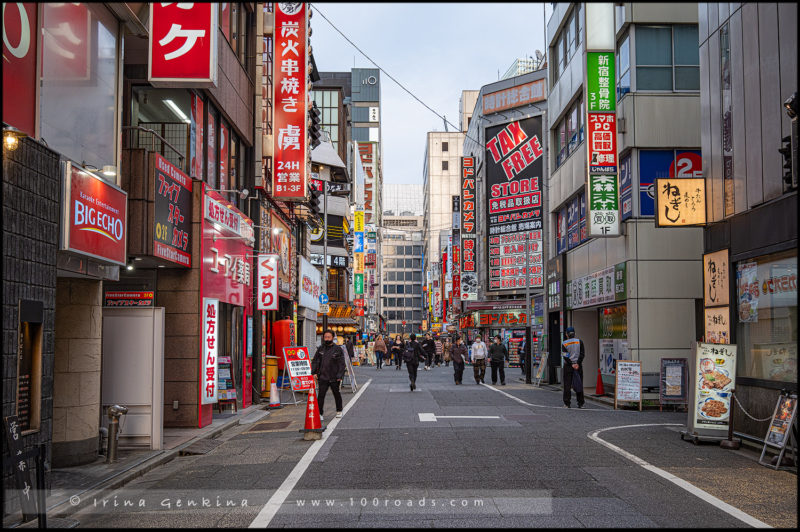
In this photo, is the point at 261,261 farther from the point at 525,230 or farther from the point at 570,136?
the point at 525,230

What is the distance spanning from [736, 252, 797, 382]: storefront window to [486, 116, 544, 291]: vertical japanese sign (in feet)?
103

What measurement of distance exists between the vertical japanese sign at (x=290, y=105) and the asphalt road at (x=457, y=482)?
9415 millimetres

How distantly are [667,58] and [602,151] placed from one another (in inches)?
133

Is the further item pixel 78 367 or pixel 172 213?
pixel 172 213

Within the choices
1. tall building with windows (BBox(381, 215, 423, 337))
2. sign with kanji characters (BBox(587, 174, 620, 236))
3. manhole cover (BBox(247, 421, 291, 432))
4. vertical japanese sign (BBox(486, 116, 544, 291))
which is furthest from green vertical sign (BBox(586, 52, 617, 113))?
tall building with windows (BBox(381, 215, 423, 337))

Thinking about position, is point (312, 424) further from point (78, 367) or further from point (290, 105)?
point (290, 105)

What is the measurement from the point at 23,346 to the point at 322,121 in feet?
192

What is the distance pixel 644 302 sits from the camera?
22.0m

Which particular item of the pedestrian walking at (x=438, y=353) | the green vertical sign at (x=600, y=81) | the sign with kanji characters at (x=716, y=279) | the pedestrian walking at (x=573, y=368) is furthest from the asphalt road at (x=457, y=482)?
the pedestrian walking at (x=438, y=353)

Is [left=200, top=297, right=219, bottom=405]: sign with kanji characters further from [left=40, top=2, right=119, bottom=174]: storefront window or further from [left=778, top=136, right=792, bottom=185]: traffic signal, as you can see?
[left=778, top=136, right=792, bottom=185]: traffic signal

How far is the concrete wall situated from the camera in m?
11.3

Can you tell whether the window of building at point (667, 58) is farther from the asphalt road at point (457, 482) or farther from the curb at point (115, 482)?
the curb at point (115, 482)

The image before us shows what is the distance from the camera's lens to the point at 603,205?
73.1 feet

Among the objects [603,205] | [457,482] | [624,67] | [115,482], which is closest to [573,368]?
[603,205]
